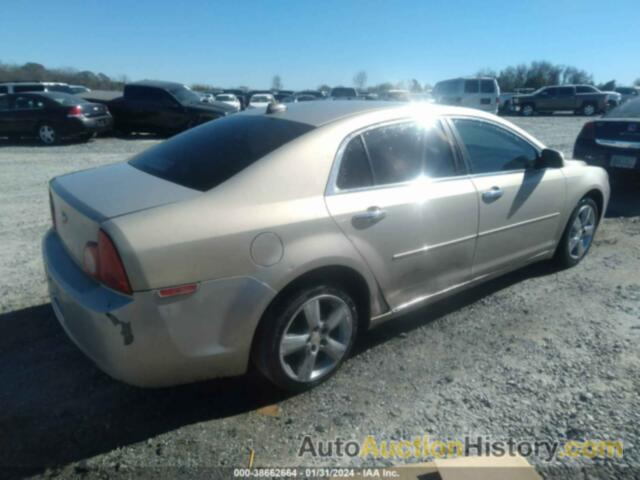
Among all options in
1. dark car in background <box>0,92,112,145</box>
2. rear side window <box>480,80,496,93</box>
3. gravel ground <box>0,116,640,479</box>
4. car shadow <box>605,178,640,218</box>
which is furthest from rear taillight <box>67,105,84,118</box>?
rear side window <box>480,80,496,93</box>

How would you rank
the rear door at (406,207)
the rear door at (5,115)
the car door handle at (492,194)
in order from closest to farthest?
the rear door at (406,207) → the car door handle at (492,194) → the rear door at (5,115)

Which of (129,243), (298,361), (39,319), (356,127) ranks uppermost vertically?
(356,127)

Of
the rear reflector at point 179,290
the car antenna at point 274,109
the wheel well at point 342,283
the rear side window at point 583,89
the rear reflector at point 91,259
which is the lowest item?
the wheel well at point 342,283

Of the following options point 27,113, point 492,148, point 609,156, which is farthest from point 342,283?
point 27,113

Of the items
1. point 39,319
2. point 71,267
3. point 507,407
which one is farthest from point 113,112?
point 507,407

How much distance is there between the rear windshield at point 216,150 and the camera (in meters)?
2.62

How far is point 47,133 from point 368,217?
43.5 feet

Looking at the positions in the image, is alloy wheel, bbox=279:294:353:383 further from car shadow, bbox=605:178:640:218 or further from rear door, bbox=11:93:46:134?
rear door, bbox=11:93:46:134

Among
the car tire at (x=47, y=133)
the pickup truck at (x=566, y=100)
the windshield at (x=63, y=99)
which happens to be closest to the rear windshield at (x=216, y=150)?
the windshield at (x=63, y=99)

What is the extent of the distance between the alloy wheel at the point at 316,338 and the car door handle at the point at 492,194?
4.49 feet

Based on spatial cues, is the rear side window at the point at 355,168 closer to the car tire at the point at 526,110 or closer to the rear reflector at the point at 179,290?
the rear reflector at the point at 179,290

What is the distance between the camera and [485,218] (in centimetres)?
345

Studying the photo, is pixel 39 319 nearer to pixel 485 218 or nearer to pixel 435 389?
pixel 435 389

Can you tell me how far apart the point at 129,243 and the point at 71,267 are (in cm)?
66
